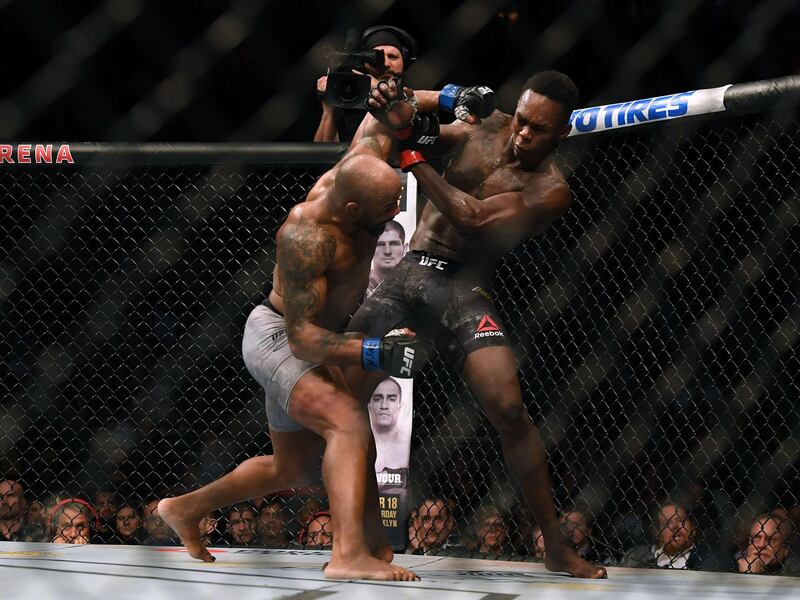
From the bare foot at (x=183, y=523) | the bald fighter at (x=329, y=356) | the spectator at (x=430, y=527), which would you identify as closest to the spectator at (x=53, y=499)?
the bare foot at (x=183, y=523)

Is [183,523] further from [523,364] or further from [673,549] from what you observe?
[523,364]

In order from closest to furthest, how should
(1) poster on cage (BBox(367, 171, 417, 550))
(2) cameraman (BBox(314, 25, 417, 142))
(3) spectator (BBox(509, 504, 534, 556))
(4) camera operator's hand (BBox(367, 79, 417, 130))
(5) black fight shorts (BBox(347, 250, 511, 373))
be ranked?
(4) camera operator's hand (BBox(367, 79, 417, 130))
(5) black fight shorts (BBox(347, 250, 511, 373))
(2) cameraman (BBox(314, 25, 417, 142))
(1) poster on cage (BBox(367, 171, 417, 550))
(3) spectator (BBox(509, 504, 534, 556))

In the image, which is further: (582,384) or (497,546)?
(582,384)

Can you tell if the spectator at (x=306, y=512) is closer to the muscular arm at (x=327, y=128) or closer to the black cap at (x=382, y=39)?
the muscular arm at (x=327, y=128)

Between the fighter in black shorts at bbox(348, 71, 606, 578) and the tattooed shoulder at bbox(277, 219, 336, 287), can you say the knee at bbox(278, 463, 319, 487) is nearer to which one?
the fighter in black shorts at bbox(348, 71, 606, 578)

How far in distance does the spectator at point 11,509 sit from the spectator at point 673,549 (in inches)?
73.5

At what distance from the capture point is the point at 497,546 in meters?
3.07

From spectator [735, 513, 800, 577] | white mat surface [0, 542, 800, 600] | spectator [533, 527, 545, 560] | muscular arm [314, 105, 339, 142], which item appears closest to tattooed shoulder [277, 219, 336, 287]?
white mat surface [0, 542, 800, 600]

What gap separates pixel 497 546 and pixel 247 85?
66.1 inches

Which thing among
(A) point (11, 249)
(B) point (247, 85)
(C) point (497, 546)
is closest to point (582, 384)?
(C) point (497, 546)

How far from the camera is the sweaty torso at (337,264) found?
91.0 inches

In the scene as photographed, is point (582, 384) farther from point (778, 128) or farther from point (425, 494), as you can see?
point (778, 128)

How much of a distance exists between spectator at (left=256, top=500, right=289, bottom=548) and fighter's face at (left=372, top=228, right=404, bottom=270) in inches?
33.1

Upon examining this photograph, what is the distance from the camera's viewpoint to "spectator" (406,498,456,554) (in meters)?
3.06
